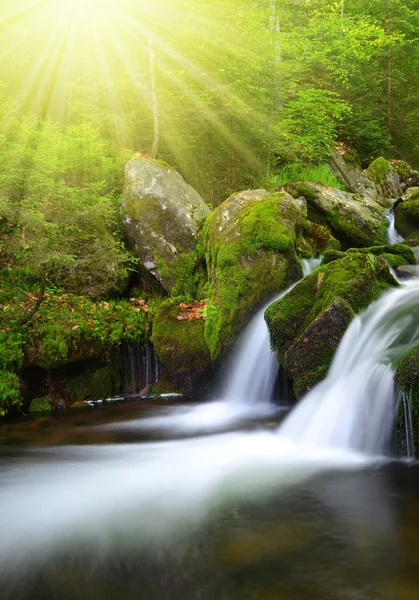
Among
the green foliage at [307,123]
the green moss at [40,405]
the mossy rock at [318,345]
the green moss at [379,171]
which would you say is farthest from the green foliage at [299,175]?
the green moss at [40,405]

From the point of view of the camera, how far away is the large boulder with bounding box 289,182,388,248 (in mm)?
10672

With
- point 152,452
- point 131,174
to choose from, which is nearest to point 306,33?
point 131,174

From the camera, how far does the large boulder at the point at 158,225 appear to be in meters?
9.12

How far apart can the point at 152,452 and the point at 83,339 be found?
3000 mm

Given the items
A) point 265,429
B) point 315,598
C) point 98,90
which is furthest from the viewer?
point 98,90

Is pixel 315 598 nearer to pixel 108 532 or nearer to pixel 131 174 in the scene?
pixel 108 532

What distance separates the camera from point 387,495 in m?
3.76

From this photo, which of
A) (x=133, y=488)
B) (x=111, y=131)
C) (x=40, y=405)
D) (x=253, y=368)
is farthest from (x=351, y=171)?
(x=133, y=488)

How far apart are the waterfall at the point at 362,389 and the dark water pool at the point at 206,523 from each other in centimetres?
30

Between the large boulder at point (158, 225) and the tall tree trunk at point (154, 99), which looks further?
the tall tree trunk at point (154, 99)

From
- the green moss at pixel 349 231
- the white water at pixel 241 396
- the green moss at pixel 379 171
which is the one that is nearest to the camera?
the white water at pixel 241 396

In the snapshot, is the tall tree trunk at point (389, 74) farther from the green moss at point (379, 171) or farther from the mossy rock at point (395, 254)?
the mossy rock at point (395, 254)

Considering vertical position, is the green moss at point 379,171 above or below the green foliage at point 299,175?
above

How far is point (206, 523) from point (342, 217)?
8602 millimetres
